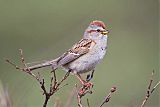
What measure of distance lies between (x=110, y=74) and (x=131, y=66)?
2.13ft

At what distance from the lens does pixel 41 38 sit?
475 inches

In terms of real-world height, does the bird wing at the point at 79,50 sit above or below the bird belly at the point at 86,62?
above

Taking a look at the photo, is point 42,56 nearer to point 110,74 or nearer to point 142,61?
point 110,74

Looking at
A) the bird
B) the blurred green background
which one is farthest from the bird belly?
the blurred green background

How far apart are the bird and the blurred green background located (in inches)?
167

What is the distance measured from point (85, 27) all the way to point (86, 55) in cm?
562

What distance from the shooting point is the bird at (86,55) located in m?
5.62

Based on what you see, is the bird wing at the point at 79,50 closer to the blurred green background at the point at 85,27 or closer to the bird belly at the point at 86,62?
the bird belly at the point at 86,62

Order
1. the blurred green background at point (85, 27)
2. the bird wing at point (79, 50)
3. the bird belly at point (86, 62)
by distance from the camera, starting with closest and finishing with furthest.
Result: the bird belly at point (86, 62)
the bird wing at point (79, 50)
the blurred green background at point (85, 27)

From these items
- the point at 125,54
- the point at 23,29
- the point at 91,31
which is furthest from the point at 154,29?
the point at 91,31

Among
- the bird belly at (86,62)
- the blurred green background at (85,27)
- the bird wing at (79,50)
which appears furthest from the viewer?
the blurred green background at (85,27)

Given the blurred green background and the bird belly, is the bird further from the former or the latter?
the blurred green background

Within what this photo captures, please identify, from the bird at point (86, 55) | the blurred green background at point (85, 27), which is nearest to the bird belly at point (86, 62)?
the bird at point (86, 55)

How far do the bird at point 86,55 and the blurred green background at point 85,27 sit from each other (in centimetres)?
425
